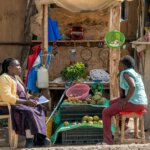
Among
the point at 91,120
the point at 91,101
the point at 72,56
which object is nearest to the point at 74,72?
the point at 72,56

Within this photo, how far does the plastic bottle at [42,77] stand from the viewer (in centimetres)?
913

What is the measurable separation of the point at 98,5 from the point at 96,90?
166 cm

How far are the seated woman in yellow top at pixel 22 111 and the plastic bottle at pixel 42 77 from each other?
1611 mm

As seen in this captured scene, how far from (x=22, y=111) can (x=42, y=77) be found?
6.38 feet

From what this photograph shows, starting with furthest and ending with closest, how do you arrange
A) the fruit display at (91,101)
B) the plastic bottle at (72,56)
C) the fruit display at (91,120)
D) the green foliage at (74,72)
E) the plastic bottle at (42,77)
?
the plastic bottle at (72,56)
the green foliage at (74,72)
the plastic bottle at (42,77)
the fruit display at (91,101)
the fruit display at (91,120)

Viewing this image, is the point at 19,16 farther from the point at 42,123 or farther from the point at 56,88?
the point at 42,123

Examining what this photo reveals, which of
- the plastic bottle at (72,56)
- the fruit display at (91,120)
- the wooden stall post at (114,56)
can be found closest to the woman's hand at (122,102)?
the fruit display at (91,120)

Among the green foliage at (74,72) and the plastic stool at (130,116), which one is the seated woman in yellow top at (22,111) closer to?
the plastic stool at (130,116)

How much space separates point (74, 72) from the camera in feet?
31.2

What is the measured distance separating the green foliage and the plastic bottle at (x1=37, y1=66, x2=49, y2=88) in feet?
1.69

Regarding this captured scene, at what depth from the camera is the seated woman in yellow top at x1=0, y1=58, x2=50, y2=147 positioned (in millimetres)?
7266

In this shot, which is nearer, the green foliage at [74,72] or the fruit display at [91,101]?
the fruit display at [91,101]

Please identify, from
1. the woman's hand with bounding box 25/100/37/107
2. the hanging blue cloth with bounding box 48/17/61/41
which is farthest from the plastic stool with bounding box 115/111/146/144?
the hanging blue cloth with bounding box 48/17/61/41

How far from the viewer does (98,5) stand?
8.77 meters
